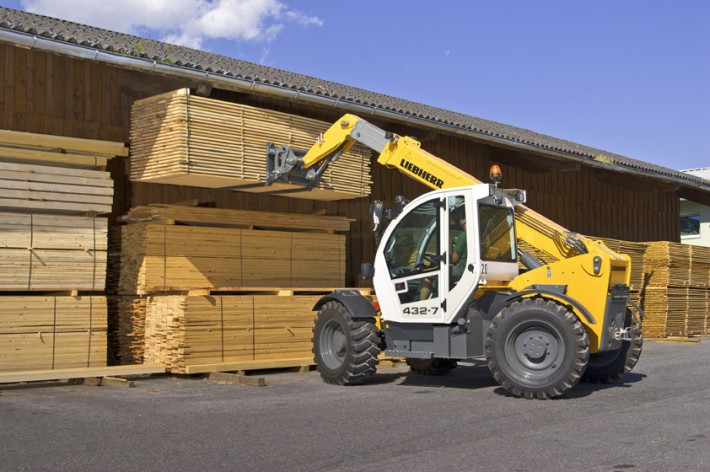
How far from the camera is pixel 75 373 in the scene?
10445 mm

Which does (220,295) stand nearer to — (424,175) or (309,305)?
(309,305)

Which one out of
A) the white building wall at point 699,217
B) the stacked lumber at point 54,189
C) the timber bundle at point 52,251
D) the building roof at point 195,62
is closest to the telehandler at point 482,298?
the building roof at point 195,62

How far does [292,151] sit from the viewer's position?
1182 centimetres

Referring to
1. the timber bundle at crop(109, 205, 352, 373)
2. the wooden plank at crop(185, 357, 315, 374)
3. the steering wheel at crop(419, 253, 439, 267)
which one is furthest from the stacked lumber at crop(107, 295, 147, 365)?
the steering wheel at crop(419, 253, 439, 267)

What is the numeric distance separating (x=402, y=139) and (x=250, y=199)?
3.85m

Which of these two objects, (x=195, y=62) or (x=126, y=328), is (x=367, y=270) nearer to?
(x=126, y=328)

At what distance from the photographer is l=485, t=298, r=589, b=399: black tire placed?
8.72m

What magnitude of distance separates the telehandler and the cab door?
0.01 metres

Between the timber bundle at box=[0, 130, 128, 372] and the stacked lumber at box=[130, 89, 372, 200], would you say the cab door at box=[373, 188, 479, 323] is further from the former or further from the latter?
the timber bundle at box=[0, 130, 128, 372]

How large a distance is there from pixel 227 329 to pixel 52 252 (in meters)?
2.56

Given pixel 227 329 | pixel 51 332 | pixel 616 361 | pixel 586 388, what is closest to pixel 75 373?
pixel 51 332

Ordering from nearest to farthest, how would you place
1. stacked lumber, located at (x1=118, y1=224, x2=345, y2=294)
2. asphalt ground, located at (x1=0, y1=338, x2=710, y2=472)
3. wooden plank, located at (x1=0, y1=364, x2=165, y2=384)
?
asphalt ground, located at (x1=0, y1=338, x2=710, y2=472), wooden plank, located at (x1=0, y1=364, x2=165, y2=384), stacked lumber, located at (x1=118, y1=224, x2=345, y2=294)

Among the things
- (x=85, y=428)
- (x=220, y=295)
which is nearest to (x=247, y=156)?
(x=220, y=295)

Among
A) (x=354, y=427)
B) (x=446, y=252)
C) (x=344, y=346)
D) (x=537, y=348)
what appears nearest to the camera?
(x=354, y=427)
